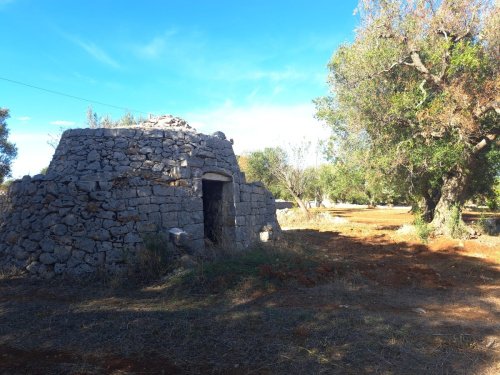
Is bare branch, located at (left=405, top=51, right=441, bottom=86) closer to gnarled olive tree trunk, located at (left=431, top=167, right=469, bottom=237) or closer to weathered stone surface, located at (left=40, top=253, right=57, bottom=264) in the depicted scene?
gnarled olive tree trunk, located at (left=431, top=167, right=469, bottom=237)

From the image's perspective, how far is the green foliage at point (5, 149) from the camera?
2441cm

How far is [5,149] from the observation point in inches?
973

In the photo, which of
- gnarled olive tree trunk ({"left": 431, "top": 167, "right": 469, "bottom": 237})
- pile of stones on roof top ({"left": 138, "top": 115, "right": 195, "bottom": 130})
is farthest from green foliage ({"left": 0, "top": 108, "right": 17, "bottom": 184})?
gnarled olive tree trunk ({"left": 431, "top": 167, "right": 469, "bottom": 237})

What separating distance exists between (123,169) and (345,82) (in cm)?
983

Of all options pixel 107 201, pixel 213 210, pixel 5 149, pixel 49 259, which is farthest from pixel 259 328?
pixel 5 149

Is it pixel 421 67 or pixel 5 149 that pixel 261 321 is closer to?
pixel 421 67

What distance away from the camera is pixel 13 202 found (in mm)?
8461

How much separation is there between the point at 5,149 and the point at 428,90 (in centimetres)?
Answer: 2561

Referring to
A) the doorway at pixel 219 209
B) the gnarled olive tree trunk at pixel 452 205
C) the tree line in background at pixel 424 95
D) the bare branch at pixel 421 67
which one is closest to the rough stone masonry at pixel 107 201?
the doorway at pixel 219 209

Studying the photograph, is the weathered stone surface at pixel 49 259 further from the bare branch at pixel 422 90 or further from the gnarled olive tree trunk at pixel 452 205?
the gnarled olive tree trunk at pixel 452 205

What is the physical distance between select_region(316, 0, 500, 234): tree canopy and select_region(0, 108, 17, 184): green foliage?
2217cm

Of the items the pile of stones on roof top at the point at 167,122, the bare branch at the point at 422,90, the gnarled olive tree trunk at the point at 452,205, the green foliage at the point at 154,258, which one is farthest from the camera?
the gnarled olive tree trunk at the point at 452,205

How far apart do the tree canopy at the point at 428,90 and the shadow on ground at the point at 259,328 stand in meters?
5.78

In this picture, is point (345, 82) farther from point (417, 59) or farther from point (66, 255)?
point (66, 255)
